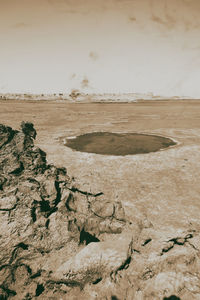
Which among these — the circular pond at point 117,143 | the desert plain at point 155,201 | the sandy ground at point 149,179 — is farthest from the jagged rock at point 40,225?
the circular pond at point 117,143

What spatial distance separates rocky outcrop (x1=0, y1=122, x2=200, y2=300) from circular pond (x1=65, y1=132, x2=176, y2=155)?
5.77m

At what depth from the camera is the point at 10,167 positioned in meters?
3.91

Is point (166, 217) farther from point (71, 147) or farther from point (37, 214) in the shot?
point (71, 147)

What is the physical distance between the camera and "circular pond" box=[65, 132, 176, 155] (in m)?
9.83

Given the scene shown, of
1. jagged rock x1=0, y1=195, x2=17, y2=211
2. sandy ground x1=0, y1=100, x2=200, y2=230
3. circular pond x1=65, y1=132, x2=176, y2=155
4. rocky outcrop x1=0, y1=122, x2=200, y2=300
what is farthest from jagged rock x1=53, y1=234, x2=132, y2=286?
circular pond x1=65, y1=132, x2=176, y2=155

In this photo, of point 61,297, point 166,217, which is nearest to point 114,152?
point 166,217

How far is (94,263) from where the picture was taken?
9.46 feet

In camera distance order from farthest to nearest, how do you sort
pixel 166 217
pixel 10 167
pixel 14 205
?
pixel 166 217
pixel 10 167
pixel 14 205

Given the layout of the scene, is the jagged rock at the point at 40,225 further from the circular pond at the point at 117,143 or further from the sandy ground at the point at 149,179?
the circular pond at the point at 117,143

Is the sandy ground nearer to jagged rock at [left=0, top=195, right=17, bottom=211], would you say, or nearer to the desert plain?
the desert plain

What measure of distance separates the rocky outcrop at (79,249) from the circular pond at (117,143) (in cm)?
577

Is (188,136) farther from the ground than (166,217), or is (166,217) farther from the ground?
(188,136)

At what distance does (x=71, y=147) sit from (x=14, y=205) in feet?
23.9

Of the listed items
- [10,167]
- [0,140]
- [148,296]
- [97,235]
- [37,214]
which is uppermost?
[0,140]
